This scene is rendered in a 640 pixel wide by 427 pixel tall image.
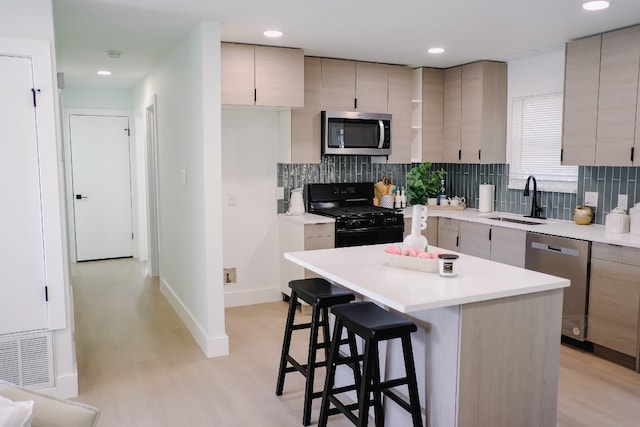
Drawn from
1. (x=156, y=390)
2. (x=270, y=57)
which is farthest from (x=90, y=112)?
(x=156, y=390)

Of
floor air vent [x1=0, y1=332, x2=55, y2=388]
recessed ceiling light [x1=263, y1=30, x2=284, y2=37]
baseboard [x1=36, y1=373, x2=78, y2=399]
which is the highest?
recessed ceiling light [x1=263, y1=30, x2=284, y2=37]

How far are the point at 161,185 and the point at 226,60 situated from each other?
168 centimetres

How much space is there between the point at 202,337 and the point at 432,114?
3.29 m

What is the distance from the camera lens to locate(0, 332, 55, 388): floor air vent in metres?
2.96

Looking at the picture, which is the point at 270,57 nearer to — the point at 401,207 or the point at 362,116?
the point at 362,116

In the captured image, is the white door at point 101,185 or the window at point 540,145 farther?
the white door at point 101,185

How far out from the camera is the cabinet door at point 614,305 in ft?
11.3

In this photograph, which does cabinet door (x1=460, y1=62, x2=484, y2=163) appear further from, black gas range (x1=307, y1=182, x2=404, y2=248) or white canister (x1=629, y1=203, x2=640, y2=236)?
white canister (x1=629, y1=203, x2=640, y2=236)

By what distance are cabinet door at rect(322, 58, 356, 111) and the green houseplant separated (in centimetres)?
99

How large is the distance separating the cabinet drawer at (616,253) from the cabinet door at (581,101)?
2.45ft

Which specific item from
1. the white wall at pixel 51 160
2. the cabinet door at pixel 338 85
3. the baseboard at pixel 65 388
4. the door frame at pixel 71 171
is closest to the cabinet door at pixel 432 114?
the cabinet door at pixel 338 85

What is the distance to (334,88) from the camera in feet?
16.2

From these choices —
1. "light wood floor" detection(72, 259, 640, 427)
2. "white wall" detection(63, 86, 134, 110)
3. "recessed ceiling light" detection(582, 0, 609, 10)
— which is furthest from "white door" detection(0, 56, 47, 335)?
"white wall" detection(63, 86, 134, 110)

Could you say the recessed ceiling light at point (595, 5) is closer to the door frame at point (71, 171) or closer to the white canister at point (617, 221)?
the white canister at point (617, 221)
